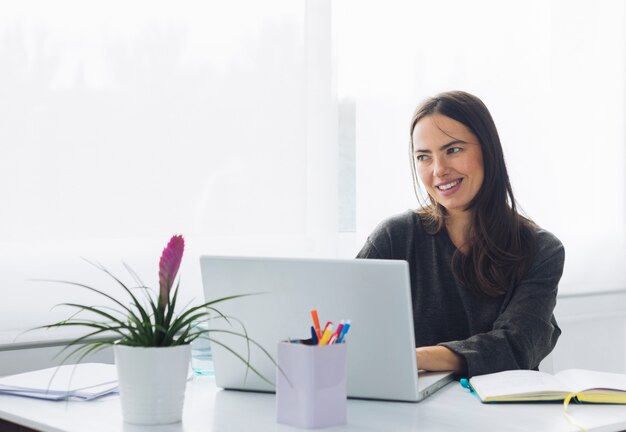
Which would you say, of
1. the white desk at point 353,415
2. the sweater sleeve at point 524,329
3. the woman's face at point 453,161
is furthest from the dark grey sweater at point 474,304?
the white desk at point 353,415

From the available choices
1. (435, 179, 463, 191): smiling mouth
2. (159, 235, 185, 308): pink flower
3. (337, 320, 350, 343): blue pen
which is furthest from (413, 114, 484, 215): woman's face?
(159, 235, 185, 308): pink flower

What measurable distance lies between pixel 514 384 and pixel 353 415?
0.97ft

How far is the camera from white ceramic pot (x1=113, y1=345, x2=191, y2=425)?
4.07 ft

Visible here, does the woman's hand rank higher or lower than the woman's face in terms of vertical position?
lower

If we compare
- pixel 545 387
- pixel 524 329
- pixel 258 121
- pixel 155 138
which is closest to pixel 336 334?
pixel 545 387

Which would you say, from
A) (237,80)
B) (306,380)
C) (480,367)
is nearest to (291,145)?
(237,80)

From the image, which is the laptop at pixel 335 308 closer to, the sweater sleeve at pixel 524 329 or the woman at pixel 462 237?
the sweater sleeve at pixel 524 329

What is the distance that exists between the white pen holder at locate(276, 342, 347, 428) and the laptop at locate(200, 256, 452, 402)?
103mm

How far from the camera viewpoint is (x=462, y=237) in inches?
82.1

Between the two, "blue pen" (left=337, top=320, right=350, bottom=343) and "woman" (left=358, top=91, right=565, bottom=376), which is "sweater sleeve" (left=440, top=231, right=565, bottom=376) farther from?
"blue pen" (left=337, top=320, right=350, bottom=343)

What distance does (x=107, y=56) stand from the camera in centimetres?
202

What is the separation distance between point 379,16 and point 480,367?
1.31m

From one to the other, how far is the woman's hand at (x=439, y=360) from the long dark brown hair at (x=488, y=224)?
0.41 m

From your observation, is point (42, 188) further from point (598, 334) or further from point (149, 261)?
point (598, 334)
